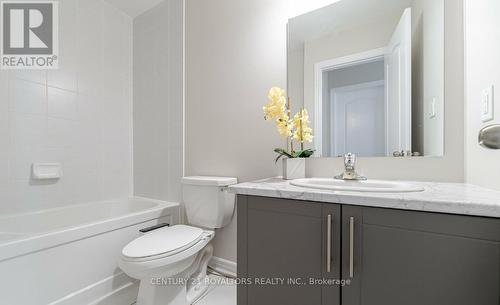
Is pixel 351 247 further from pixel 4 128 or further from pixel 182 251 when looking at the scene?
pixel 4 128

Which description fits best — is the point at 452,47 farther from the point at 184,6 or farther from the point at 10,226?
the point at 10,226

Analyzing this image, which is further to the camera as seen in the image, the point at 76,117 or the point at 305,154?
the point at 76,117

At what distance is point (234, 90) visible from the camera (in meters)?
1.71

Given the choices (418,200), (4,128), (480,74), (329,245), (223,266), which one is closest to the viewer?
(418,200)

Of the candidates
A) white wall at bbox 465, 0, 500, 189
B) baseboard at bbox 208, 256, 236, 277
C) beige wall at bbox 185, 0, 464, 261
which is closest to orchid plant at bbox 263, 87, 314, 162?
beige wall at bbox 185, 0, 464, 261

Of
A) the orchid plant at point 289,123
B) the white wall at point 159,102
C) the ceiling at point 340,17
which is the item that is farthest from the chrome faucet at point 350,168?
the white wall at point 159,102

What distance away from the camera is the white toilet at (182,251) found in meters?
1.13

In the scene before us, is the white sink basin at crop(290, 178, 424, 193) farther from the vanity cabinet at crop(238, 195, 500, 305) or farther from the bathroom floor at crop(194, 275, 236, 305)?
the bathroom floor at crop(194, 275, 236, 305)

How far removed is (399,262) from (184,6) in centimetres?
233

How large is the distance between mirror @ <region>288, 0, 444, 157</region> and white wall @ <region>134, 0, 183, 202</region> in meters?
1.13

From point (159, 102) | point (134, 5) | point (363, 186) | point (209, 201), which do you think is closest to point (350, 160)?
point (363, 186)

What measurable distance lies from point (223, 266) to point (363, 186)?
1.28 meters

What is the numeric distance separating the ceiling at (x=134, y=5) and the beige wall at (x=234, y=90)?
18.0 inches

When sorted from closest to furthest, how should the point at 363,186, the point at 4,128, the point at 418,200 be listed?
the point at 418,200
the point at 363,186
the point at 4,128
